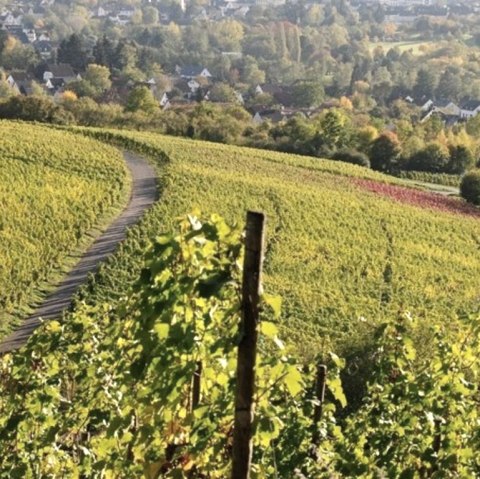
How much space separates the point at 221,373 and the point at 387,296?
722 inches

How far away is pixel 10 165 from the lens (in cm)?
2833

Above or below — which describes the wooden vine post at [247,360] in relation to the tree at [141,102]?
above

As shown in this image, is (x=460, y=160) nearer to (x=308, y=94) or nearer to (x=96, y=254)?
(x=96, y=254)

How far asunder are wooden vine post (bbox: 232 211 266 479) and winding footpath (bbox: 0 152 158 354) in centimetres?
1298

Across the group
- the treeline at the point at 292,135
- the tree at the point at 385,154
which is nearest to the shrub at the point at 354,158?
the treeline at the point at 292,135

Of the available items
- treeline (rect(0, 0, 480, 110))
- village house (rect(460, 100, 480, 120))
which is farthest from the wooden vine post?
village house (rect(460, 100, 480, 120))

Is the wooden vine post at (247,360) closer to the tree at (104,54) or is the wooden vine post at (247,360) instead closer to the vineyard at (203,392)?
the vineyard at (203,392)

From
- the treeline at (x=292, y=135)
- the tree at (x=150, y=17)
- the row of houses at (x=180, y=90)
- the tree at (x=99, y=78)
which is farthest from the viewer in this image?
the tree at (x=150, y=17)

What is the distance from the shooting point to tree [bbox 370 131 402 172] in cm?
4738

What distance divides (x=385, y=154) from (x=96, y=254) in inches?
1187

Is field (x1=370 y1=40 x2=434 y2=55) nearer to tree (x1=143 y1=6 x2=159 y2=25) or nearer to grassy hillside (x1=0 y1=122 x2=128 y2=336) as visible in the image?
tree (x1=143 y1=6 x2=159 y2=25)

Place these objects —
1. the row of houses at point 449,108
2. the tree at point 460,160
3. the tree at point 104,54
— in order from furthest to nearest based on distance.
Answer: the tree at point 104,54
the row of houses at point 449,108
the tree at point 460,160

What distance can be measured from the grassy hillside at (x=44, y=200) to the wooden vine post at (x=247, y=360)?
13981 millimetres

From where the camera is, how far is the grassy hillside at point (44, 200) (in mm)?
18766
